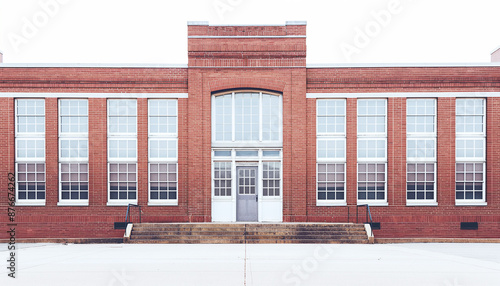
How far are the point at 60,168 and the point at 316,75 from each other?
34.2 ft

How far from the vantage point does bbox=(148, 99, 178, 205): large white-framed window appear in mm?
16547

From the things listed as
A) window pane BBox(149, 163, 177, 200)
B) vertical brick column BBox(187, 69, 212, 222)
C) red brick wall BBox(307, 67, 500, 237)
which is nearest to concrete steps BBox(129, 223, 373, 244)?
vertical brick column BBox(187, 69, 212, 222)

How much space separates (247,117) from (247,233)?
4414mm

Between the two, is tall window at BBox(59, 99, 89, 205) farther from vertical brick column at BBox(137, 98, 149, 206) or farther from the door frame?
the door frame

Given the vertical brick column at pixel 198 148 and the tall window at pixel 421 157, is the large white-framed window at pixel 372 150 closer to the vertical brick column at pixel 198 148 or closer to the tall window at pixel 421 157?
the tall window at pixel 421 157

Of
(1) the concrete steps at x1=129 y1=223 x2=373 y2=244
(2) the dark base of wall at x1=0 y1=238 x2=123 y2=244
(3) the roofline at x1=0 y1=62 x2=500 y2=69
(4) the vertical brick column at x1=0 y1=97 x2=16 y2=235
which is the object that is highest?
(3) the roofline at x1=0 y1=62 x2=500 y2=69

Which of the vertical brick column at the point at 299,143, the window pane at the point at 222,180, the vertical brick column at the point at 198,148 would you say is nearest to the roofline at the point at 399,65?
the vertical brick column at the point at 299,143

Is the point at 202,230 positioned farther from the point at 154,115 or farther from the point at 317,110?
the point at 317,110

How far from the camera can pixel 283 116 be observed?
53.5ft

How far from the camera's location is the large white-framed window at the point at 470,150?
54.3 feet

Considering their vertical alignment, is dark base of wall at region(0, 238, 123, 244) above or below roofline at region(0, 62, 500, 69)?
below

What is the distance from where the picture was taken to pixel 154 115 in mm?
16594
